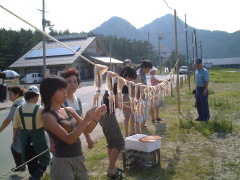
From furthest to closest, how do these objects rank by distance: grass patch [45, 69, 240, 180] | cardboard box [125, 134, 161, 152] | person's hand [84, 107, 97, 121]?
cardboard box [125, 134, 161, 152]
grass patch [45, 69, 240, 180]
person's hand [84, 107, 97, 121]

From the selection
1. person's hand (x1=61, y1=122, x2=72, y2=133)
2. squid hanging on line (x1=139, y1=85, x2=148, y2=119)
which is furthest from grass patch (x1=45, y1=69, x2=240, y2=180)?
person's hand (x1=61, y1=122, x2=72, y2=133)

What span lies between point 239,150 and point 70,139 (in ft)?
13.2

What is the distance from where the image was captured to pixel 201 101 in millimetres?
7246

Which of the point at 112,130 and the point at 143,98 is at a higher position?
the point at 143,98

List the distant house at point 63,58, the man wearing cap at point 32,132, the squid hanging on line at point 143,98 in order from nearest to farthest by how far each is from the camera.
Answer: the man wearing cap at point 32,132 < the squid hanging on line at point 143,98 < the distant house at point 63,58

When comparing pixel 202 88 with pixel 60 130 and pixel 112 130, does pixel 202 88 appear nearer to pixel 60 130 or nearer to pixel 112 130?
pixel 112 130

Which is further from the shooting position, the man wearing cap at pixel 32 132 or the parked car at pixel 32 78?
the parked car at pixel 32 78

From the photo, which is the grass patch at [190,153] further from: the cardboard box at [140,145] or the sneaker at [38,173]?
the sneaker at [38,173]

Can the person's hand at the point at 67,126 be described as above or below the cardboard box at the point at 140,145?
above

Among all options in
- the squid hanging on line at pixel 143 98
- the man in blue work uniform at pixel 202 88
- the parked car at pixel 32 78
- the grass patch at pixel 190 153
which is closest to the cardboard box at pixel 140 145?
the grass patch at pixel 190 153

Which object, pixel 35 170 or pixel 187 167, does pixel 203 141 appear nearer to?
pixel 187 167

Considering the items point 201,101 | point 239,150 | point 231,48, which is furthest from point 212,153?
point 231,48

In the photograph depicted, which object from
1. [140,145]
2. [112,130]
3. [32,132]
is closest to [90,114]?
[112,130]

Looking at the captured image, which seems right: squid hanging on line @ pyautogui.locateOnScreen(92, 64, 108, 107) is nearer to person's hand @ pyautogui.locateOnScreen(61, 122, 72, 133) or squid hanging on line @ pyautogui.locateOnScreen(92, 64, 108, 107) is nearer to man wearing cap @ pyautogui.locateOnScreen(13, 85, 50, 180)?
person's hand @ pyautogui.locateOnScreen(61, 122, 72, 133)
